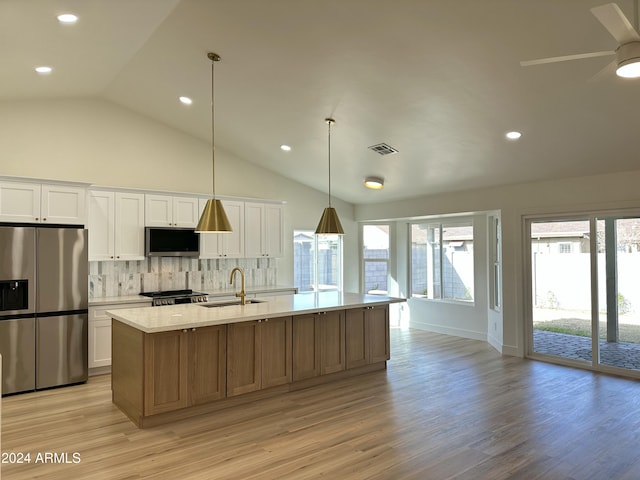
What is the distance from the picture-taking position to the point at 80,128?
223 inches

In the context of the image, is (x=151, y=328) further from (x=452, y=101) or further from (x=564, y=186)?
(x=564, y=186)

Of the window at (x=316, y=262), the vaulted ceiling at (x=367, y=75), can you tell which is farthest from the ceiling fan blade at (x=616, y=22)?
the window at (x=316, y=262)

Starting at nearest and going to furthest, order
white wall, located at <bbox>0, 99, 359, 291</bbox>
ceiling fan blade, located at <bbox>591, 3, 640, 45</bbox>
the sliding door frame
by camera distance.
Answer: ceiling fan blade, located at <bbox>591, 3, 640, 45</bbox>
the sliding door frame
white wall, located at <bbox>0, 99, 359, 291</bbox>

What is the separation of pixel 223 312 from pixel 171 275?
2.42m

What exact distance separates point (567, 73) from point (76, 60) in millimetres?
4425

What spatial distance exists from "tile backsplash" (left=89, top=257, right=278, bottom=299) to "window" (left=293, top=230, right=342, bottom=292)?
0.60m

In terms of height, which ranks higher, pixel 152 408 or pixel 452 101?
pixel 452 101

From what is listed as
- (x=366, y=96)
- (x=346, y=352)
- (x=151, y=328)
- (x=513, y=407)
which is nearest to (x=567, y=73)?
(x=366, y=96)

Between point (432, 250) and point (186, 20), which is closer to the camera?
point (186, 20)

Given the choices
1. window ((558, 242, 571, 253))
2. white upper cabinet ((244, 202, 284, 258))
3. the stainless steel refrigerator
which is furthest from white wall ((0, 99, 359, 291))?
window ((558, 242, 571, 253))

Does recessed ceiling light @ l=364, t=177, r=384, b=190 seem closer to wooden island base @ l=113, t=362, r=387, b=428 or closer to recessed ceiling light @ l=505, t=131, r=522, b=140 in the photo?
recessed ceiling light @ l=505, t=131, r=522, b=140

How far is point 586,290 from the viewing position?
17.8ft

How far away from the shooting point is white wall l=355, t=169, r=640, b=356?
5090 mm

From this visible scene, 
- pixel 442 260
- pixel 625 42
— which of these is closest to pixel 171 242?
pixel 442 260
